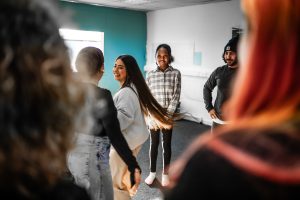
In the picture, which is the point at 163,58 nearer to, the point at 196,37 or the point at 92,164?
the point at 92,164

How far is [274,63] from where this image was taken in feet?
2.07

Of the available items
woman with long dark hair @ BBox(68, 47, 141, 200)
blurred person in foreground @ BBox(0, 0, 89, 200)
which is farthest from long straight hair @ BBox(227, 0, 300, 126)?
woman with long dark hair @ BBox(68, 47, 141, 200)

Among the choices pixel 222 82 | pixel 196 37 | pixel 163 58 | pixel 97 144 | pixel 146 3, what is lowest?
pixel 97 144

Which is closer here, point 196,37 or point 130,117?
point 130,117

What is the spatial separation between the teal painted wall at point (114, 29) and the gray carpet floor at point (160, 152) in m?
2.28

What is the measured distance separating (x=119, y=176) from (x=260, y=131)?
6.16ft

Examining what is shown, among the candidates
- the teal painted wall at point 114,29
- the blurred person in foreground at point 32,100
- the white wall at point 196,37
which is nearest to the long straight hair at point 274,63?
the blurred person in foreground at point 32,100

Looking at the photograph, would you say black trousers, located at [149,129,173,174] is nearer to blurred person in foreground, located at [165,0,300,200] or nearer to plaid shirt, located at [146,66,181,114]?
plaid shirt, located at [146,66,181,114]

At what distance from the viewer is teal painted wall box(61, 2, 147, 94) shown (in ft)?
25.2

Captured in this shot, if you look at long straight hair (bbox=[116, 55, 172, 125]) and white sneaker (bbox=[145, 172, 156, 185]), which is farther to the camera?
white sneaker (bbox=[145, 172, 156, 185])

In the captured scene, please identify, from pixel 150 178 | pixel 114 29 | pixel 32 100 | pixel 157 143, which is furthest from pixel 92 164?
pixel 114 29

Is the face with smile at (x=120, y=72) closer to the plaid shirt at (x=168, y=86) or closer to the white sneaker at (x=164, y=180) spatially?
the plaid shirt at (x=168, y=86)

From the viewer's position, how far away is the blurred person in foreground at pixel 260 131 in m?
0.57

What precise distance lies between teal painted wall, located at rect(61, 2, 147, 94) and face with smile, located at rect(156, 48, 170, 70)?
4.24 meters
